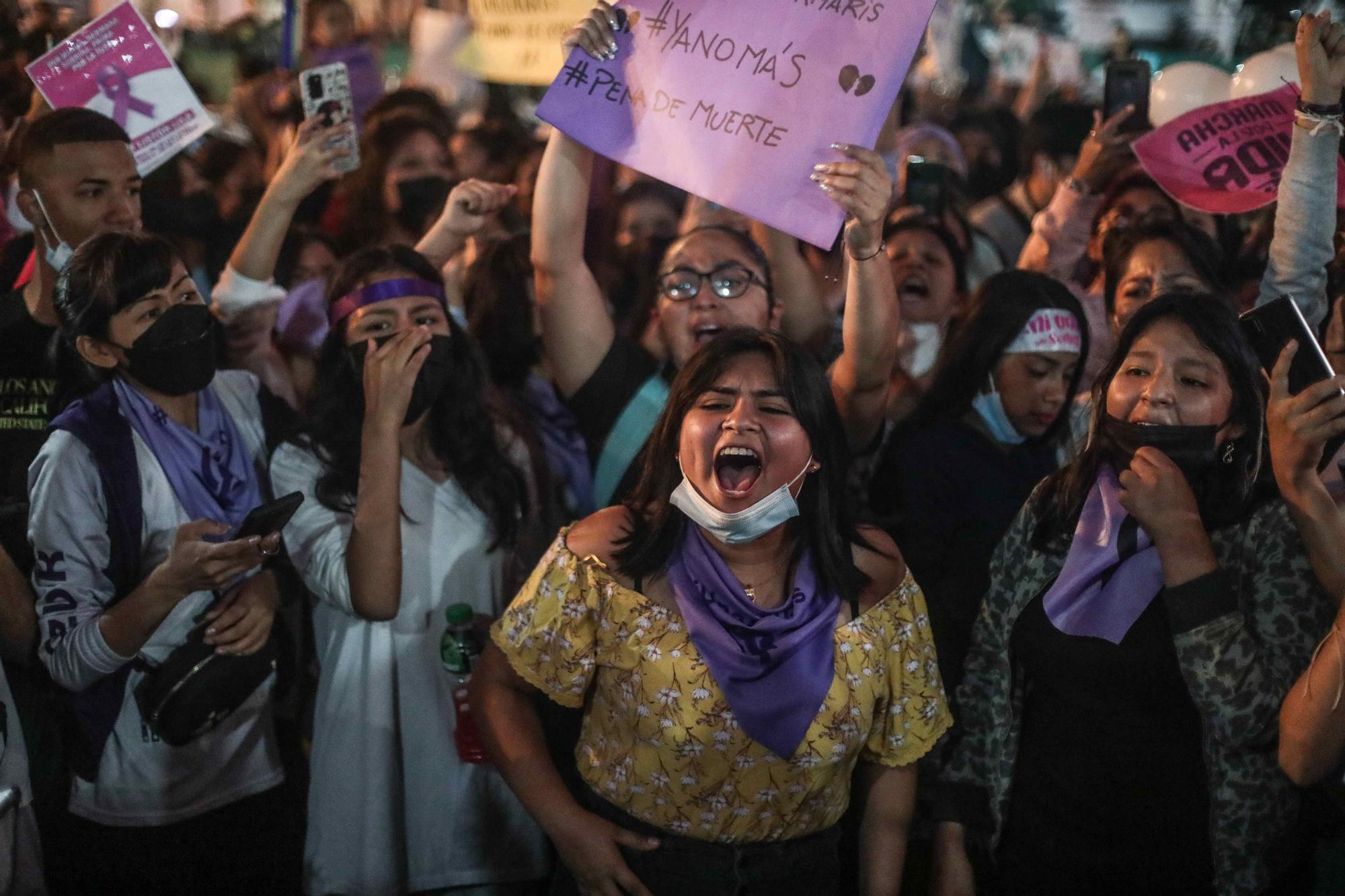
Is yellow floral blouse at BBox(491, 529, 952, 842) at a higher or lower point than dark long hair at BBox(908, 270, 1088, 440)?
lower

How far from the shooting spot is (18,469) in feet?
10.0

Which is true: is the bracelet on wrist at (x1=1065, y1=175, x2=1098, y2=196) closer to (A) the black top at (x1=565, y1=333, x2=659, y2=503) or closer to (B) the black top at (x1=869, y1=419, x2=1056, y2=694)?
(B) the black top at (x1=869, y1=419, x2=1056, y2=694)

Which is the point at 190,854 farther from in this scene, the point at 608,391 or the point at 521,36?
the point at 521,36

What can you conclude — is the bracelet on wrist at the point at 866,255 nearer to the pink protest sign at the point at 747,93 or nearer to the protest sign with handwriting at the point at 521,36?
the pink protest sign at the point at 747,93

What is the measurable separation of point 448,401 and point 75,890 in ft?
4.72

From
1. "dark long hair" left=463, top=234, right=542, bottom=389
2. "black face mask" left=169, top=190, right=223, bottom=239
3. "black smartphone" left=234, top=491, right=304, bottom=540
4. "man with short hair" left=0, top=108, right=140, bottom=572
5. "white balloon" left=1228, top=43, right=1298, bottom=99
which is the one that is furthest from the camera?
"black face mask" left=169, top=190, right=223, bottom=239

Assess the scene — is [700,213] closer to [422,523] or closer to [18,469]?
[422,523]

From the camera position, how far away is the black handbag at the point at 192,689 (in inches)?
104

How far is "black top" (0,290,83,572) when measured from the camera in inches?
119

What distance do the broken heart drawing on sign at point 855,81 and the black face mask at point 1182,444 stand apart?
97 centimetres

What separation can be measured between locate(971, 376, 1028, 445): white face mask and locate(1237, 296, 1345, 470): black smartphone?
0.97m

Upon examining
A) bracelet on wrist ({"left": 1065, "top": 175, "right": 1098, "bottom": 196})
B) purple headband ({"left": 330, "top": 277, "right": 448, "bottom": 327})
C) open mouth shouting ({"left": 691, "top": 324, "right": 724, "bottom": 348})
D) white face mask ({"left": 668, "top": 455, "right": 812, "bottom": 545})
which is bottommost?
white face mask ({"left": 668, "top": 455, "right": 812, "bottom": 545})

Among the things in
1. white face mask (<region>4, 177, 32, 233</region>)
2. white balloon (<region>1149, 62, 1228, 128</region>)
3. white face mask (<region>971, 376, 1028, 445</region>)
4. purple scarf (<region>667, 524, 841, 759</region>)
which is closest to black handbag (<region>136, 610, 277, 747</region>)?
purple scarf (<region>667, 524, 841, 759</region>)

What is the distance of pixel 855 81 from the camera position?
2820mm
